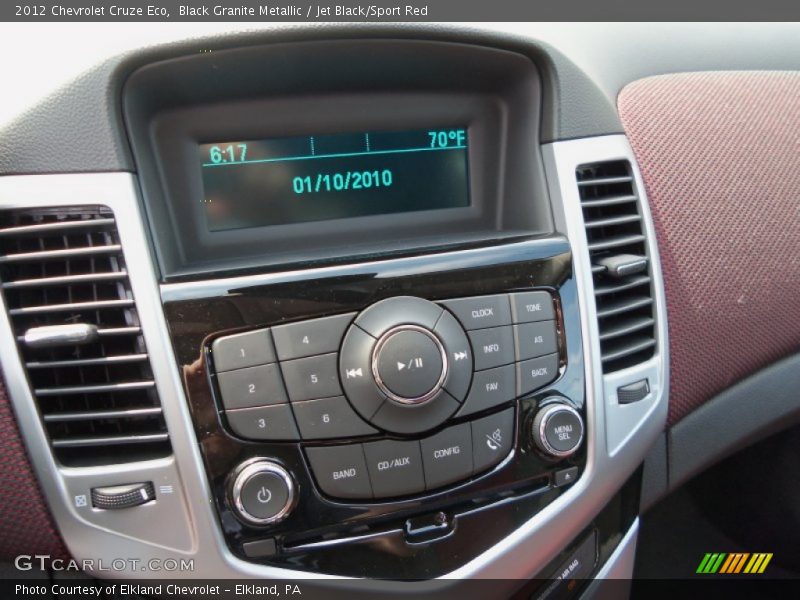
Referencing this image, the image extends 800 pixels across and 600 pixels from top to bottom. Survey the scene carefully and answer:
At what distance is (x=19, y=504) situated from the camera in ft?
2.69

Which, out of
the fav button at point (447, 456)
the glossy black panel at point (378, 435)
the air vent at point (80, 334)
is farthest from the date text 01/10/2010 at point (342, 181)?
the fav button at point (447, 456)

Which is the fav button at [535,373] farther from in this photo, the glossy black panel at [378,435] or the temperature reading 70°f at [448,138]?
the temperature reading 70°f at [448,138]

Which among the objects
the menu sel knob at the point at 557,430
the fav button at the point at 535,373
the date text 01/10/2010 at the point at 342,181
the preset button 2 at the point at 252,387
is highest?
the date text 01/10/2010 at the point at 342,181

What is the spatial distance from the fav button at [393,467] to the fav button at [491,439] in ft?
0.27

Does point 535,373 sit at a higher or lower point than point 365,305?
lower

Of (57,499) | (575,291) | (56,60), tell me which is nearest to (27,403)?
(57,499)

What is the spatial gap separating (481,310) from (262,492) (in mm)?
361

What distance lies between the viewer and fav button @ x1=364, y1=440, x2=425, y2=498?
2.79ft

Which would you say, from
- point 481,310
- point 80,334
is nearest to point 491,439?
point 481,310

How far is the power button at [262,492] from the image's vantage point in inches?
31.9

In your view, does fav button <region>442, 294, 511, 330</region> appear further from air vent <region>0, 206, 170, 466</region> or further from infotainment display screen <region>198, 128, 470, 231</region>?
air vent <region>0, 206, 170, 466</region>

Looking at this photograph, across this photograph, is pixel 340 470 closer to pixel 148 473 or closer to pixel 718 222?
pixel 148 473

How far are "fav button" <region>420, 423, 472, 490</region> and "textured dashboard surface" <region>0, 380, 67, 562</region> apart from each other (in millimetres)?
469

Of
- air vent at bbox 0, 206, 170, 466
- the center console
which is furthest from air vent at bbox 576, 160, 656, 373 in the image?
air vent at bbox 0, 206, 170, 466
